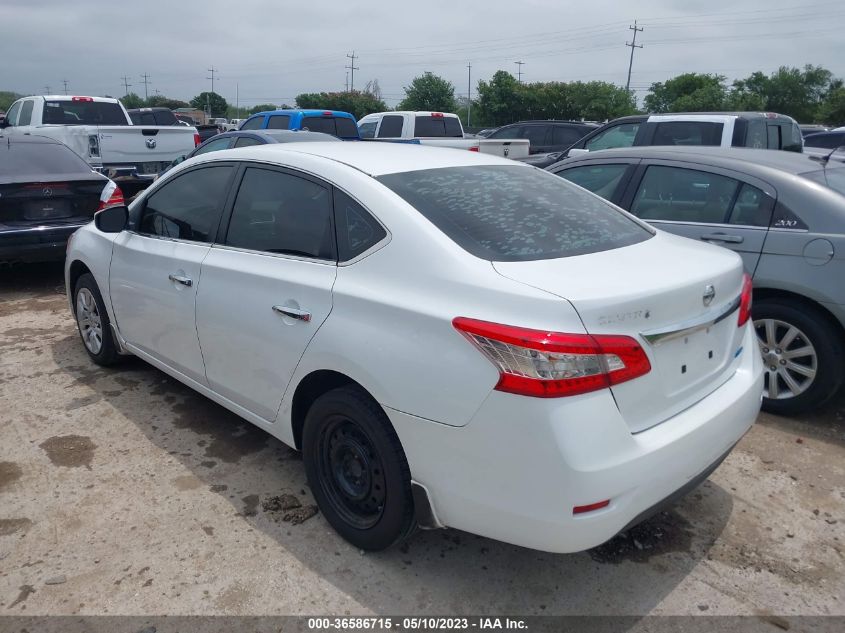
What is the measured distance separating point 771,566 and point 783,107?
63.8 m

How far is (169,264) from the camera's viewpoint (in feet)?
12.1

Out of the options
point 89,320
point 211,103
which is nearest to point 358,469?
point 89,320

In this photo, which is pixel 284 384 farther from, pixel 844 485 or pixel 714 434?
pixel 844 485

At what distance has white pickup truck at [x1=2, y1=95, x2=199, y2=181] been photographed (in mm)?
10109

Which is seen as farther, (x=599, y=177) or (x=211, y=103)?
(x=211, y=103)

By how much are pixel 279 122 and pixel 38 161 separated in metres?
5.62

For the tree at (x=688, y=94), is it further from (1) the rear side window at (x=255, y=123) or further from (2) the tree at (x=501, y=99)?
(1) the rear side window at (x=255, y=123)

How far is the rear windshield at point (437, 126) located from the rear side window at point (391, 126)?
16.5 inches

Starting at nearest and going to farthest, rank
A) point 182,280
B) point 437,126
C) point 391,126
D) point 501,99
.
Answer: point 182,280 → point 391,126 → point 437,126 → point 501,99

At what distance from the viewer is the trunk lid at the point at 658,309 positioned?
7.21 feet

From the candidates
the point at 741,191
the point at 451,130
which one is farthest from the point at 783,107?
the point at 741,191

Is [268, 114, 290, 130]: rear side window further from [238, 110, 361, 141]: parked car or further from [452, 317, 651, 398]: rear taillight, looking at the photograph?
[452, 317, 651, 398]: rear taillight

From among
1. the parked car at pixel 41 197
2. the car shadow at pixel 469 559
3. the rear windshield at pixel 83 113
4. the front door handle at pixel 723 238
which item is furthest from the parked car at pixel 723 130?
the rear windshield at pixel 83 113

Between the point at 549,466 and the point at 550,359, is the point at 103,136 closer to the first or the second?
the point at 550,359
